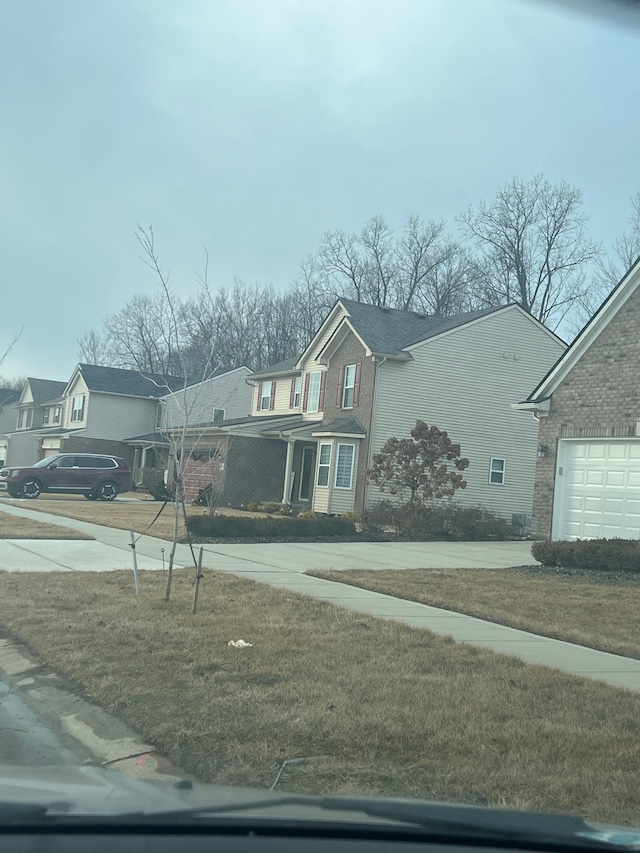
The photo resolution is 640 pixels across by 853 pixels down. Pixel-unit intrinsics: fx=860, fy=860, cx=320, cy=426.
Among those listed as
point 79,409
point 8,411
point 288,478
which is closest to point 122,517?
point 288,478

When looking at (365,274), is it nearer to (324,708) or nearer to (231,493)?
(231,493)

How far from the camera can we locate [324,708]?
18.8 feet

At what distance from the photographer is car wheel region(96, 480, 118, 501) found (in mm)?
34250

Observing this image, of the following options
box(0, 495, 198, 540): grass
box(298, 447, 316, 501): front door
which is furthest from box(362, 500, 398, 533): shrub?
box(298, 447, 316, 501): front door

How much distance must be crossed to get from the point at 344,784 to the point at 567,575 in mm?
10634

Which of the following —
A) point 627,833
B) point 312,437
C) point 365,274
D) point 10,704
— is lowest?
point 10,704

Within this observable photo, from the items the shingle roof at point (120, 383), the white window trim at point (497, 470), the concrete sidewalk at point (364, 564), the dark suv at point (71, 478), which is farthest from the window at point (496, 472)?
the shingle roof at point (120, 383)

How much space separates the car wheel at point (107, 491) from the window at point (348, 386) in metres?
10.6

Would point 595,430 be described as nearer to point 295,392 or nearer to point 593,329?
point 593,329

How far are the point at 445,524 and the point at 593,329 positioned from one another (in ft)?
19.3

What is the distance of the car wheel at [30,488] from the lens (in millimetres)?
33062

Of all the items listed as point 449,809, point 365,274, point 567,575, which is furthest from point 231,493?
point 449,809

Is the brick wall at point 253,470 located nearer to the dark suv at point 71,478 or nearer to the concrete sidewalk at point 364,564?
the dark suv at point 71,478

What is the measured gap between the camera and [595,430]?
1895cm
